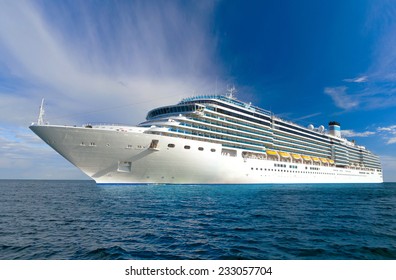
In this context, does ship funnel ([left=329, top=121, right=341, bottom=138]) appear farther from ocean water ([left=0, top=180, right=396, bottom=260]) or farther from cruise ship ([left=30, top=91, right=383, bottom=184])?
ocean water ([left=0, top=180, right=396, bottom=260])

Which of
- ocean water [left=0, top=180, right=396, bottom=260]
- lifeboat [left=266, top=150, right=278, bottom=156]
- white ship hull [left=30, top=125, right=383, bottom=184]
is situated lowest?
ocean water [left=0, top=180, right=396, bottom=260]

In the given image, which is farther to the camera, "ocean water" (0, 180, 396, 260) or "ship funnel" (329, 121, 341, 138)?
"ship funnel" (329, 121, 341, 138)

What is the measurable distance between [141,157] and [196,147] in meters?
8.04

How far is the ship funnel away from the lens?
8250 centimetres

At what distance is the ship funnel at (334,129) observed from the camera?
82.5m

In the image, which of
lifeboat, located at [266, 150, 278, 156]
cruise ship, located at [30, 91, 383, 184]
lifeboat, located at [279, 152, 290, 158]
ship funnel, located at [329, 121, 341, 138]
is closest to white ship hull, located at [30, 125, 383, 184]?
cruise ship, located at [30, 91, 383, 184]

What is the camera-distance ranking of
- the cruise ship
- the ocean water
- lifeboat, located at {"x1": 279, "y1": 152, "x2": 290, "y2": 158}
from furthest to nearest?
lifeboat, located at {"x1": 279, "y1": 152, "x2": 290, "y2": 158}
the cruise ship
the ocean water

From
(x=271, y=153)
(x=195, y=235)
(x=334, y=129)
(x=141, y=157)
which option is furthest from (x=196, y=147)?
(x=334, y=129)

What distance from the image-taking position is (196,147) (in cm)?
3434

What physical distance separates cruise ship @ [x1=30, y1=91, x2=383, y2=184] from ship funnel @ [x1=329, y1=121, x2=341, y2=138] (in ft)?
82.0

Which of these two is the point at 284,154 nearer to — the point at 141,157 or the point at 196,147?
the point at 196,147

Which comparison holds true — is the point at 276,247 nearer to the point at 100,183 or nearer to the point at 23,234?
the point at 23,234

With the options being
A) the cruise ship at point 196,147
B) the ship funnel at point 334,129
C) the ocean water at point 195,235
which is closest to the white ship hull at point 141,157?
the cruise ship at point 196,147

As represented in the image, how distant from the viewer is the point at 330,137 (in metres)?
74.3
